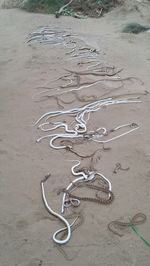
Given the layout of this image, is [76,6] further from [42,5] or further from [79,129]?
[79,129]

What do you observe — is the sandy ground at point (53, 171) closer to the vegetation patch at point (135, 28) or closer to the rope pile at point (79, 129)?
the rope pile at point (79, 129)

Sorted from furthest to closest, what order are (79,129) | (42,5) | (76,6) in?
(42,5) → (76,6) → (79,129)

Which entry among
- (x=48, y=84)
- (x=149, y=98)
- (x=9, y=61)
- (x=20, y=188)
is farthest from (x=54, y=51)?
(x=20, y=188)

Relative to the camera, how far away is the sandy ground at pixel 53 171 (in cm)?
274

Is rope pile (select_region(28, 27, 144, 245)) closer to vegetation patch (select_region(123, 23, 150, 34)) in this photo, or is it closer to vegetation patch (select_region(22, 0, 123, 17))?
vegetation patch (select_region(123, 23, 150, 34))

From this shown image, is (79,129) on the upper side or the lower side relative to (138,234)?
upper

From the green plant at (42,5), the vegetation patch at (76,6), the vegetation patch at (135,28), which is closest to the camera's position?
the vegetation patch at (135,28)

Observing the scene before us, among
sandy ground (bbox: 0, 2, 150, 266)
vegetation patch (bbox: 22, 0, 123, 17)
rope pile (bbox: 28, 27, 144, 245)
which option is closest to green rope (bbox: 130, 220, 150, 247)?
sandy ground (bbox: 0, 2, 150, 266)

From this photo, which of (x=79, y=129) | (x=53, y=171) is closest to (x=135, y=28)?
(x=79, y=129)

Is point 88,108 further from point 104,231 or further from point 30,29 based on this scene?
point 30,29

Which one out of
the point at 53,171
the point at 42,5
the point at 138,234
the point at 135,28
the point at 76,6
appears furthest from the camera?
the point at 42,5

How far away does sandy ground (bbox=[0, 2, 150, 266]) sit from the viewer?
2736 mm

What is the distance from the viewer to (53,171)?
357 cm

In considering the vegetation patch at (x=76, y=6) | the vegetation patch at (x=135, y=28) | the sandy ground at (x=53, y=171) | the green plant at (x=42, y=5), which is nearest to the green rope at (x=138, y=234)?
the sandy ground at (x=53, y=171)
